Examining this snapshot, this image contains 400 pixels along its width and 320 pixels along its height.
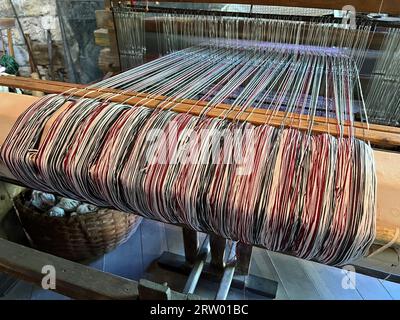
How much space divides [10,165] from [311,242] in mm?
449

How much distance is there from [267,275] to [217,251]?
12.7 inches

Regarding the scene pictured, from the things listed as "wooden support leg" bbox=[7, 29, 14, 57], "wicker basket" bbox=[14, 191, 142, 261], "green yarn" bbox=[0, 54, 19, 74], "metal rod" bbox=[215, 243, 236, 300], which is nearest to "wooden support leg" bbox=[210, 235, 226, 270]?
"metal rod" bbox=[215, 243, 236, 300]

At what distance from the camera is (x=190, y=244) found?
1299mm

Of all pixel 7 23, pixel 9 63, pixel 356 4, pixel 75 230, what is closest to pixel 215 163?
pixel 356 4

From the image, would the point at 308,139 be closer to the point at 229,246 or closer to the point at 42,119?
the point at 42,119

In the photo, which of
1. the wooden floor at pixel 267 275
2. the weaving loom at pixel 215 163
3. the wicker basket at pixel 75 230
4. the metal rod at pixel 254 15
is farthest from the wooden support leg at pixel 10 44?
the weaving loom at pixel 215 163

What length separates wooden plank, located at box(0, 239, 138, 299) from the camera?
1.80 ft

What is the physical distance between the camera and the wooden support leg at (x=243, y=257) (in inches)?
47.1

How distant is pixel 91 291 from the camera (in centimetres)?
55

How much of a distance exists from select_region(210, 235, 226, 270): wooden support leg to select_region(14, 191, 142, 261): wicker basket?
1.36ft

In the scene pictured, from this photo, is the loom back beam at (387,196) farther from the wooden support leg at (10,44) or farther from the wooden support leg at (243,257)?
the wooden support leg at (10,44)

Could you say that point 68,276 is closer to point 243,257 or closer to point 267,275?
point 243,257

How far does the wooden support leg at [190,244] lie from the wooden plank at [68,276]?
2.13 ft

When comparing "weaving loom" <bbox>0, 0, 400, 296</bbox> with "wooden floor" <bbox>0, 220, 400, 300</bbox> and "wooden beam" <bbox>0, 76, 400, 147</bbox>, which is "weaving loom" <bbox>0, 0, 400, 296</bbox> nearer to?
"wooden beam" <bbox>0, 76, 400, 147</bbox>
